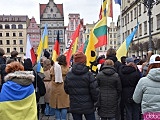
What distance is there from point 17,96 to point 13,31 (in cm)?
8222

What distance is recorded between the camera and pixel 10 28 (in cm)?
8362

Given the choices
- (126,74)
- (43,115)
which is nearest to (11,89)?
(126,74)

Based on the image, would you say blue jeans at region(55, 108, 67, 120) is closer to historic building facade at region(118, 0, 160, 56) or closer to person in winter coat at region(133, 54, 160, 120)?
person in winter coat at region(133, 54, 160, 120)

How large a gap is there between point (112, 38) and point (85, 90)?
3619 inches

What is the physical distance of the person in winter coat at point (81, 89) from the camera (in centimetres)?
509

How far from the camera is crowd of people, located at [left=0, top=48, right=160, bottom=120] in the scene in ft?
12.3

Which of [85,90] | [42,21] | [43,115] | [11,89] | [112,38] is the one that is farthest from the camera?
[112,38]

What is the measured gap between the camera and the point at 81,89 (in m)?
5.10

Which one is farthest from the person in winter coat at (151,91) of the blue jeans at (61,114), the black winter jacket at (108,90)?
the blue jeans at (61,114)

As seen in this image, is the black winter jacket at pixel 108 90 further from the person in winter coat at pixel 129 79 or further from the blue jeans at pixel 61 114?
the blue jeans at pixel 61 114

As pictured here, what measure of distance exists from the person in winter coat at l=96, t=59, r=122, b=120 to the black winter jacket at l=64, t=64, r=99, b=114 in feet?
2.55

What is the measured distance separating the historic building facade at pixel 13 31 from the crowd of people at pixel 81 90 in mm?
76902

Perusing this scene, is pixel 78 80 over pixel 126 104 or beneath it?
over

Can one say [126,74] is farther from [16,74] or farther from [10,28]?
[10,28]
